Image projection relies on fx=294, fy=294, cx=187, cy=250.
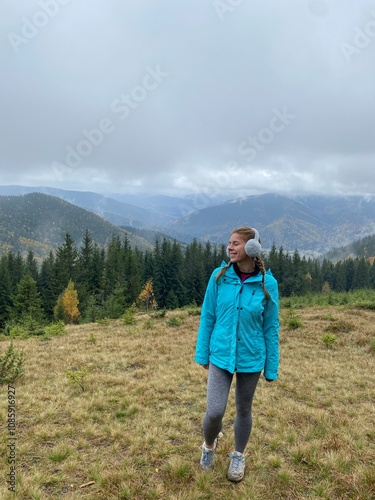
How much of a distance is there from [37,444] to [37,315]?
123 feet

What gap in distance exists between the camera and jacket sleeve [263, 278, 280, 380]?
3.71 m

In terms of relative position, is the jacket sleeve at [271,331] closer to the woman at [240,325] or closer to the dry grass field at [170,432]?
the woman at [240,325]

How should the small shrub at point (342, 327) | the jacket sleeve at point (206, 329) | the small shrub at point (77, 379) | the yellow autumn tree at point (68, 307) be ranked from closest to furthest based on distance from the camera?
the jacket sleeve at point (206, 329)
the small shrub at point (77, 379)
the small shrub at point (342, 327)
the yellow autumn tree at point (68, 307)

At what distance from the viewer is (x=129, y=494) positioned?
3727mm

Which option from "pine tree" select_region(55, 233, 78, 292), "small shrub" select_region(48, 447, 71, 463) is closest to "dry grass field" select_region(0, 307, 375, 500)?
"small shrub" select_region(48, 447, 71, 463)

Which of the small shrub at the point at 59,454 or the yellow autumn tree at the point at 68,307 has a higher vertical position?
the small shrub at the point at 59,454

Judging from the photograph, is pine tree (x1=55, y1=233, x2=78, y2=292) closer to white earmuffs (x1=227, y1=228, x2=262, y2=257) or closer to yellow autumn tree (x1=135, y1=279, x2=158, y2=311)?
yellow autumn tree (x1=135, y1=279, x2=158, y2=311)

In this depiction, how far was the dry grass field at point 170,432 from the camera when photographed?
12.8 feet

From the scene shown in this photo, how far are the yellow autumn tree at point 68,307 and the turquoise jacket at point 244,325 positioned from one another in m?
45.0

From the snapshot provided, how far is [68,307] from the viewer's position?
4469cm

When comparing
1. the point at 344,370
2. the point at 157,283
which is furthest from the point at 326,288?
the point at 344,370

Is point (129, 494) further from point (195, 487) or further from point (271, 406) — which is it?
point (271, 406)

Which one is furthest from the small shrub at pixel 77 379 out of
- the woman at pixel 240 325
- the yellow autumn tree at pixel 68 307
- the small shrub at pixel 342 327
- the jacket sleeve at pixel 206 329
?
the yellow autumn tree at pixel 68 307

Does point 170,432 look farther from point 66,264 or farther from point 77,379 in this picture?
point 66,264
